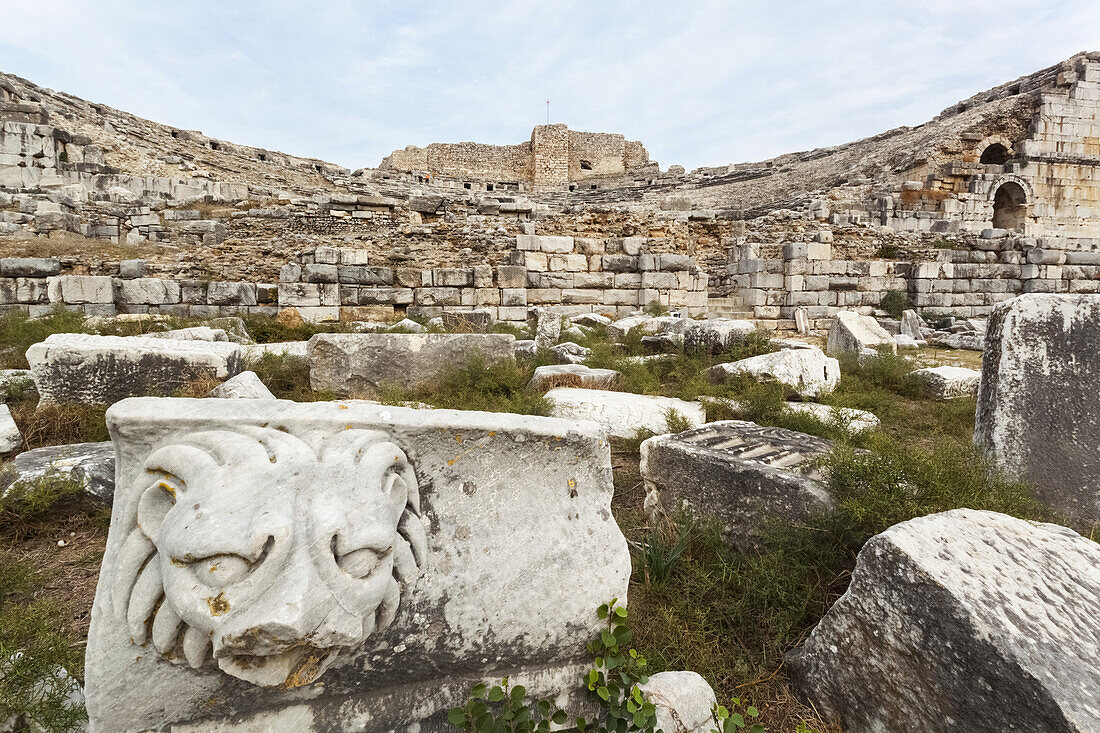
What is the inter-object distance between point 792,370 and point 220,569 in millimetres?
4500

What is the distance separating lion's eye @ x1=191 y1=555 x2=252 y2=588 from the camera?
938mm

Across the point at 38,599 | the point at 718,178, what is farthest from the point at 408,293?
the point at 718,178

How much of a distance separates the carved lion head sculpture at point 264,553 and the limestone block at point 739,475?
146 centimetres

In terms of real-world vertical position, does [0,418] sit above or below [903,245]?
below

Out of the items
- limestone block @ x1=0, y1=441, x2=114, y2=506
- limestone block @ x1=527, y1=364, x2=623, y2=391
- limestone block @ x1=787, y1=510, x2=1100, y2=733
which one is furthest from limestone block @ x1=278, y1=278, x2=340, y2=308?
limestone block @ x1=787, y1=510, x2=1100, y2=733

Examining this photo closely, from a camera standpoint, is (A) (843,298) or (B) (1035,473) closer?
(B) (1035,473)

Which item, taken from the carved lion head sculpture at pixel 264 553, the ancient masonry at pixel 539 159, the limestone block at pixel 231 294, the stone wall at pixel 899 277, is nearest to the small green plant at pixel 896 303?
the stone wall at pixel 899 277

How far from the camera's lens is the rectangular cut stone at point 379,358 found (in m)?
4.35

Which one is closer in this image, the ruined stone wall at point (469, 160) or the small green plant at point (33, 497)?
the small green plant at point (33, 497)

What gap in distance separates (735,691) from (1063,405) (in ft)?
7.32

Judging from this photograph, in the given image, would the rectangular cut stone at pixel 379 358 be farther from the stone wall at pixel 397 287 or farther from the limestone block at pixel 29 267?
the limestone block at pixel 29 267

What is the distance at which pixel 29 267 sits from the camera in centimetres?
726

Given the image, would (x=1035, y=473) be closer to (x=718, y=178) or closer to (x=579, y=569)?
(x=579, y=569)

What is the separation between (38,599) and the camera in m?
1.85
